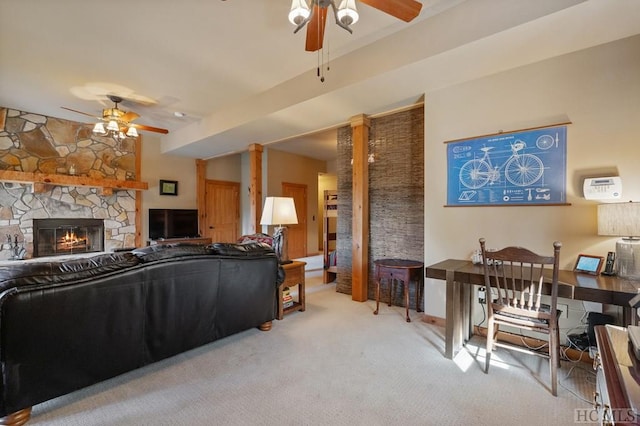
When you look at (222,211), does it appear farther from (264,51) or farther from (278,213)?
(264,51)

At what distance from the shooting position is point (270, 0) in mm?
2338

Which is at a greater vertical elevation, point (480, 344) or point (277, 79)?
point (277, 79)

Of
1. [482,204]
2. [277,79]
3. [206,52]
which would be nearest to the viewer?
[482,204]

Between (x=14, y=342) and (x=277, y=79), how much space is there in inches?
133

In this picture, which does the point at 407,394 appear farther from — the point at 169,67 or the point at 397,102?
the point at 169,67

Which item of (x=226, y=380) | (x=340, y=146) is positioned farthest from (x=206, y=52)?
(x=226, y=380)

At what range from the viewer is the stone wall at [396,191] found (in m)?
3.64

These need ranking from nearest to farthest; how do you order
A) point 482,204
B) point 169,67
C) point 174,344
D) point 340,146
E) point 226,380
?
point 226,380, point 174,344, point 482,204, point 169,67, point 340,146

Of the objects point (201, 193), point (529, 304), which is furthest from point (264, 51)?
point (201, 193)

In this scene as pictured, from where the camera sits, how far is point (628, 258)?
2078 mm

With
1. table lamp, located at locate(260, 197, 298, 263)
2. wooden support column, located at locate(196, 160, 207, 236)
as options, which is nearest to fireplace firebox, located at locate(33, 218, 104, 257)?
wooden support column, located at locate(196, 160, 207, 236)

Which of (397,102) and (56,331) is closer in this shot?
(56,331)

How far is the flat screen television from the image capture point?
624 centimetres

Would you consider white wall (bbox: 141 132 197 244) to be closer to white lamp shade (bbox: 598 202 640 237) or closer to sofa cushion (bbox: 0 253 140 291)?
sofa cushion (bbox: 0 253 140 291)
